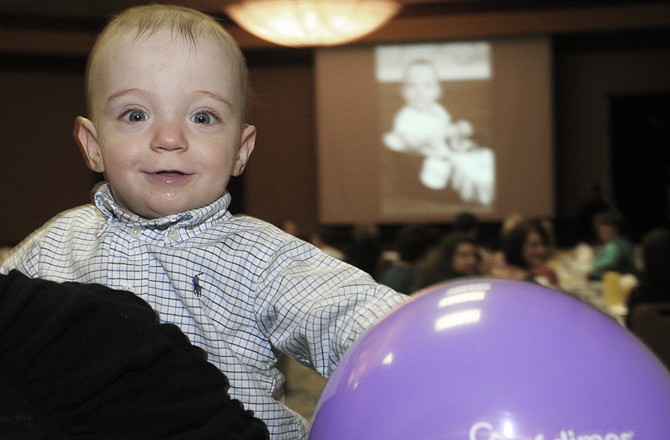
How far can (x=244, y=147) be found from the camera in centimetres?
128

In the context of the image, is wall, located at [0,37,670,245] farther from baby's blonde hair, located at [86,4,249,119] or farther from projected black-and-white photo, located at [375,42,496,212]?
baby's blonde hair, located at [86,4,249,119]

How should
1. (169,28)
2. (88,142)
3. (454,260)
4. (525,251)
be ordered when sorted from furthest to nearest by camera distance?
(525,251)
(454,260)
(88,142)
(169,28)

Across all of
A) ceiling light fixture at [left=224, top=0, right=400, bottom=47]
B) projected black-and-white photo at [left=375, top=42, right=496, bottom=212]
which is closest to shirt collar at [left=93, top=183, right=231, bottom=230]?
ceiling light fixture at [left=224, top=0, right=400, bottom=47]

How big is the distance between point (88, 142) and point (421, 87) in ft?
38.3

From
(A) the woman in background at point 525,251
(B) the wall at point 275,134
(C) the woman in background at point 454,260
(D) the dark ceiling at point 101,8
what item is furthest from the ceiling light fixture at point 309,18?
(C) the woman in background at point 454,260

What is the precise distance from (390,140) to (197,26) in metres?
11.7

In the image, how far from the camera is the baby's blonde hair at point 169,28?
1.12m

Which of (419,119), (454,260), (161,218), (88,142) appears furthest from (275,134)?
(161,218)

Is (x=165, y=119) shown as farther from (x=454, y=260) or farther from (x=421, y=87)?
(x=421, y=87)

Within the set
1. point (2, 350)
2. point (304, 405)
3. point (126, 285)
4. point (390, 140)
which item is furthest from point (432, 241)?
point (390, 140)

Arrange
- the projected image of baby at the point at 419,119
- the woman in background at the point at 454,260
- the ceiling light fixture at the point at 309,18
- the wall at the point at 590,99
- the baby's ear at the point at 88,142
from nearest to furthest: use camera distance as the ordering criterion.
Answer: the baby's ear at the point at 88,142 → the woman in background at the point at 454,260 → the ceiling light fixture at the point at 309,18 → the wall at the point at 590,99 → the projected image of baby at the point at 419,119

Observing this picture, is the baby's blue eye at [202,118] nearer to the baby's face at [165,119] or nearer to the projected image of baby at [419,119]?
the baby's face at [165,119]

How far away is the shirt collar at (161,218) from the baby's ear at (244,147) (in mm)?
62

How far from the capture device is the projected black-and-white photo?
1245cm
